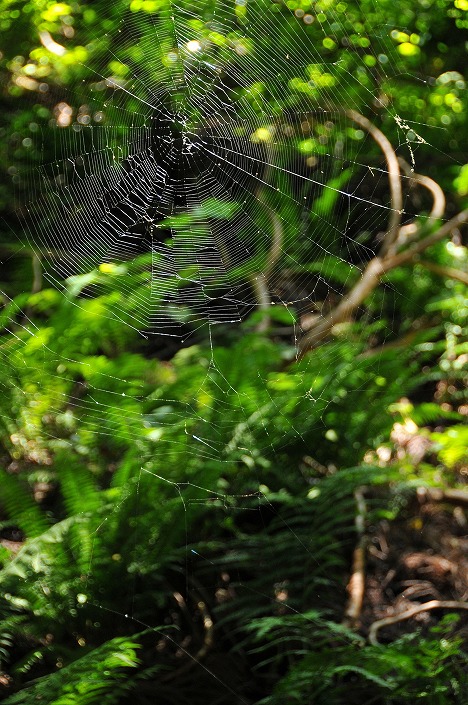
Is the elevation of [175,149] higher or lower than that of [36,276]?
higher

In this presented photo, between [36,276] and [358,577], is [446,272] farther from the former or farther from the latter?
[36,276]

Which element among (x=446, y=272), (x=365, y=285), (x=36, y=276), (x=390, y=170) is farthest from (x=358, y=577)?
(x=36, y=276)

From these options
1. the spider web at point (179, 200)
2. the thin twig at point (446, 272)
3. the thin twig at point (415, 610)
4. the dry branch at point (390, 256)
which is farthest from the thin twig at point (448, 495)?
the thin twig at point (446, 272)

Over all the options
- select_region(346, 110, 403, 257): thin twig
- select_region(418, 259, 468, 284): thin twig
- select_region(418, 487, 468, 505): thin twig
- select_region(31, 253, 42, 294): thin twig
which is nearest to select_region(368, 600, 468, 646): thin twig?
select_region(418, 487, 468, 505): thin twig

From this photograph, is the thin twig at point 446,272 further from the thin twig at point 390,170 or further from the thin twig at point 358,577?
the thin twig at point 358,577

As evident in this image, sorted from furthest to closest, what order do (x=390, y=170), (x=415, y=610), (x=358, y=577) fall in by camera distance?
(x=390, y=170)
(x=358, y=577)
(x=415, y=610)

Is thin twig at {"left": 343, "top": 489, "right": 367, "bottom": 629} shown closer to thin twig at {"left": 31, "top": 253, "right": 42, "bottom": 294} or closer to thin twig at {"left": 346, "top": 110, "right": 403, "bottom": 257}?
thin twig at {"left": 346, "top": 110, "right": 403, "bottom": 257}

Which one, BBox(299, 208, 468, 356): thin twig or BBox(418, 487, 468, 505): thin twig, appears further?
BBox(299, 208, 468, 356): thin twig

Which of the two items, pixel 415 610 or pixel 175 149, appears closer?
pixel 415 610

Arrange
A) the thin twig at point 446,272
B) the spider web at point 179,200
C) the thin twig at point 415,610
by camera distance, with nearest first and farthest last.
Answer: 1. the thin twig at point 415,610
2. the spider web at point 179,200
3. the thin twig at point 446,272

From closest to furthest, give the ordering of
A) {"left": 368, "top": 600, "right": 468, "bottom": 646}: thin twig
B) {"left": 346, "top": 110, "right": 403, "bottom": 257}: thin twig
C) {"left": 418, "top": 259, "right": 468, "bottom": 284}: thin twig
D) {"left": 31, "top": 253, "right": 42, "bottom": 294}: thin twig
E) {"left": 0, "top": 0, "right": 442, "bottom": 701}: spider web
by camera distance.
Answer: {"left": 368, "top": 600, "right": 468, "bottom": 646}: thin twig
{"left": 0, "top": 0, "right": 442, "bottom": 701}: spider web
{"left": 346, "top": 110, "right": 403, "bottom": 257}: thin twig
{"left": 31, "top": 253, "right": 42, "bottom": 294}: thin twig
{"left": 418, "top": 259, "right": 468, "bottom": 284}: thin twig
